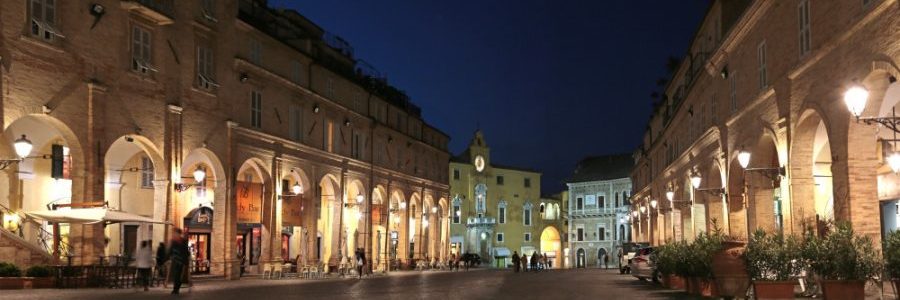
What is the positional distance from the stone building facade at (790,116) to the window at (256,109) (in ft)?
64.3

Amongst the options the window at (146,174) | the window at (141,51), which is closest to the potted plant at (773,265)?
the window at (141,51)

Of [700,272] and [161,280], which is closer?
[700,272]

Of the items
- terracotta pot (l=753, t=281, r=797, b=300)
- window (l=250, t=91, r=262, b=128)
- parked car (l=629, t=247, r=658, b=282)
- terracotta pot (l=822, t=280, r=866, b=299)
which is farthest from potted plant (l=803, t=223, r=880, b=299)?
window (l=250, t=91, r=262, b=128)

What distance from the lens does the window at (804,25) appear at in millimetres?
21406

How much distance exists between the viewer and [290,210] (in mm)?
43906

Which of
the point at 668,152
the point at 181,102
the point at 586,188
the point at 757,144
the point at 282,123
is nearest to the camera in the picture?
the point at 757,144

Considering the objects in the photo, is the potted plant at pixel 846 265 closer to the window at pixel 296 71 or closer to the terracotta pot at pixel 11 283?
the terracotta pot at pixel 11 283

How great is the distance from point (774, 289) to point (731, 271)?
138 centimetres

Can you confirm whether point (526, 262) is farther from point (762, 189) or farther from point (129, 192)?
point (762, 189)

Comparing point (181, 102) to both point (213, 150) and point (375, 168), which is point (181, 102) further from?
point (375, 168)

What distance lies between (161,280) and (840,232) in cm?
2236

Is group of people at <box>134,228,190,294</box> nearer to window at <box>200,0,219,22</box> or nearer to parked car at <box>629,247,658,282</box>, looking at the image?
window at <box>200,0,219,22</box>

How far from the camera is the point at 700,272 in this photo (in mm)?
21031

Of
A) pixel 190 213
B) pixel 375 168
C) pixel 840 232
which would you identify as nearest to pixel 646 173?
pixel 375 168
